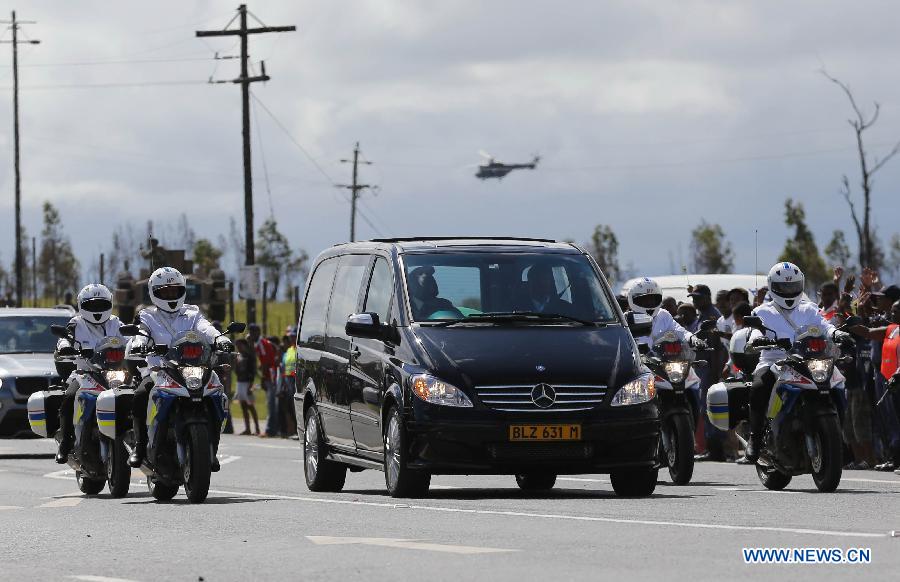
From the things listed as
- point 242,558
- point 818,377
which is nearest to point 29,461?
point 818,377

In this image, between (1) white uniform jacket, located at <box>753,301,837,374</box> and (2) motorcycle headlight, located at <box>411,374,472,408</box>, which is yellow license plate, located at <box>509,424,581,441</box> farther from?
(1) white uniform jacket, located at <box>753,301,837,374</box>

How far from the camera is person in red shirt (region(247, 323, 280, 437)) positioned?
35.0 m

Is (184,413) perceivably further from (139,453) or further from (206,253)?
(206,253)

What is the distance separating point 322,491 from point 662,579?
8773mm

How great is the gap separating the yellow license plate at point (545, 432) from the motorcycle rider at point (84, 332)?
14.6ft

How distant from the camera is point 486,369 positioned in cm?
1559

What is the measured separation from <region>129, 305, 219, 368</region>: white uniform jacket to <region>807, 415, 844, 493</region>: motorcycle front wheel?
194 inches

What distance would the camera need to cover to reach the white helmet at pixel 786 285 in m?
17.2

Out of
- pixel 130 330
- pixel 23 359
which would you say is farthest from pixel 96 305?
pixel 23 359

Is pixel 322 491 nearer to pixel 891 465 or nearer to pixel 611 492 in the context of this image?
pixel 611 492

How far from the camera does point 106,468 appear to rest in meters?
18.3

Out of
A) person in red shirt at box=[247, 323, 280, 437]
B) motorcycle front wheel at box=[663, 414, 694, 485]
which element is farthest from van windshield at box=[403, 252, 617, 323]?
person in red shirt at box=[247, 323, 280, 437]

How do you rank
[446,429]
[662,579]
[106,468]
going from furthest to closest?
[106,468]
[446,429]
[662,579]

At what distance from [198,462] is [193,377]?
2.24 feet
